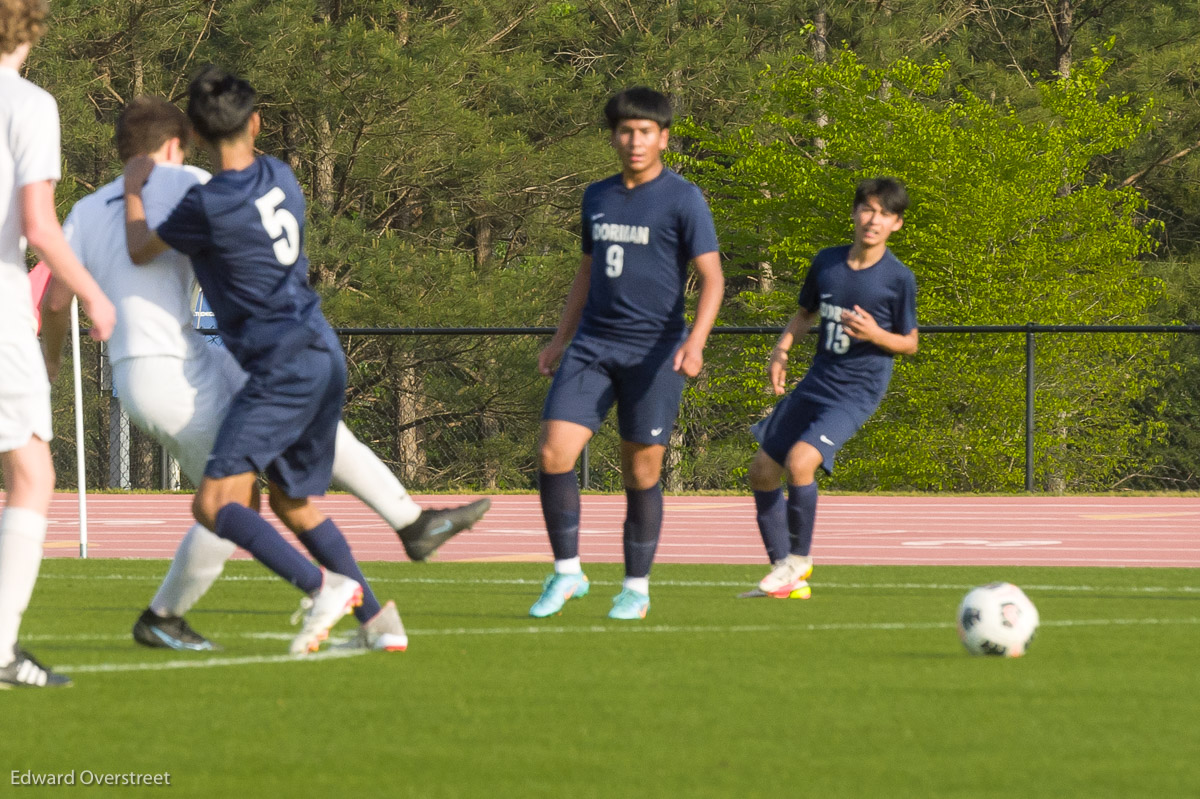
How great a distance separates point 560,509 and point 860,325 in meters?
1.76

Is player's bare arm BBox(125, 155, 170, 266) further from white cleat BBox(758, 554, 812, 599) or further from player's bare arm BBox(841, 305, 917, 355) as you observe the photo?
player's bare arm BBox(841, 305, 917, 355)

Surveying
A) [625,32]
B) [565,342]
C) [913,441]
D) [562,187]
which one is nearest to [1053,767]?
[565,342]

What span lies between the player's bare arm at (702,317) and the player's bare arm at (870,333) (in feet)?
3.76

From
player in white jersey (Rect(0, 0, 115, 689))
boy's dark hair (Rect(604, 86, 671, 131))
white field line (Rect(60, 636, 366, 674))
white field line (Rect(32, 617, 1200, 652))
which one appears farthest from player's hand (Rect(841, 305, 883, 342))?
player in white jersey (Rect(0, 0, 115, 689))

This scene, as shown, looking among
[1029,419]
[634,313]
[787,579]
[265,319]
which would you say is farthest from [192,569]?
[1029,419]

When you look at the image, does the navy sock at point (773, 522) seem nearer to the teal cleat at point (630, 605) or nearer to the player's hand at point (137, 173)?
the teal cleat at point (630, 605)

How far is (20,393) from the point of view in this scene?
527cm

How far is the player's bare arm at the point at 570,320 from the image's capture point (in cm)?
798

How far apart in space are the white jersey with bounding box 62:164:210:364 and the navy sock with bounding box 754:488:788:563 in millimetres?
3473

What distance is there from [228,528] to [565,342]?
241cm

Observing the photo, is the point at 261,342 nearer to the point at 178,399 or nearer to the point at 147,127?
the point at 178,399

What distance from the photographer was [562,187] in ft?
114

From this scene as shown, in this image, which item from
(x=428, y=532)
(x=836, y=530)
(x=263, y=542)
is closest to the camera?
(x=263, y=542)

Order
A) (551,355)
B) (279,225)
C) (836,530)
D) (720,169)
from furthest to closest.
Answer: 1. (720,169)
2. (836,530)
3. (551,355)
4. (279,225)
